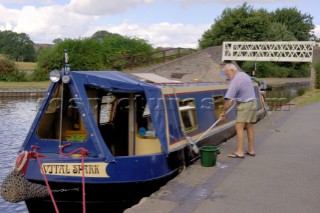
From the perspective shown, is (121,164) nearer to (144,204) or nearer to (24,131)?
(144,204)

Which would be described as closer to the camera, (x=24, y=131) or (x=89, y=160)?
(x=89, y=160)

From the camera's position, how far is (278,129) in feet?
44.3

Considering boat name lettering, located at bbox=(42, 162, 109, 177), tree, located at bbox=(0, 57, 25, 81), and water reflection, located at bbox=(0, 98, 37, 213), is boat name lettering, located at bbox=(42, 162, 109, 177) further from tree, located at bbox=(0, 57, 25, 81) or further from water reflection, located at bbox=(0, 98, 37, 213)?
tree, located at bbox=(0, 57, 25, 81)

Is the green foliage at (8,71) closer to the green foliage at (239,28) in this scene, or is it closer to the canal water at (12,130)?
the canal water at (12,130)

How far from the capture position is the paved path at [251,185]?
5.96 meters

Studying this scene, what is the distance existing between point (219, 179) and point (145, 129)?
172 centimetres

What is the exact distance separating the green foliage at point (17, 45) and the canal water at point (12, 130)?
67988 mm

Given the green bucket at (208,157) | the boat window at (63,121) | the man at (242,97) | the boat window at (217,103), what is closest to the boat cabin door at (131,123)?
the boat window at (63,121)

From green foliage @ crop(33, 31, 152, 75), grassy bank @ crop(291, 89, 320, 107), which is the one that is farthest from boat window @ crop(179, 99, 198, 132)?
green foliage @ crop(33, 31, 152, 75)

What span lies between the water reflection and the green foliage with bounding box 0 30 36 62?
2677 inches

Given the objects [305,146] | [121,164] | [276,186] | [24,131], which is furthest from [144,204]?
[24,131]

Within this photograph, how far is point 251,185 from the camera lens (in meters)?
7.02

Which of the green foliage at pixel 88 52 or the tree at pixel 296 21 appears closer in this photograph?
the green foliage at pixel 88 52

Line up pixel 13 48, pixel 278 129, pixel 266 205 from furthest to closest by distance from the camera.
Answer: pixel 13 48 → pixel 278 129 → pixel 266 205
